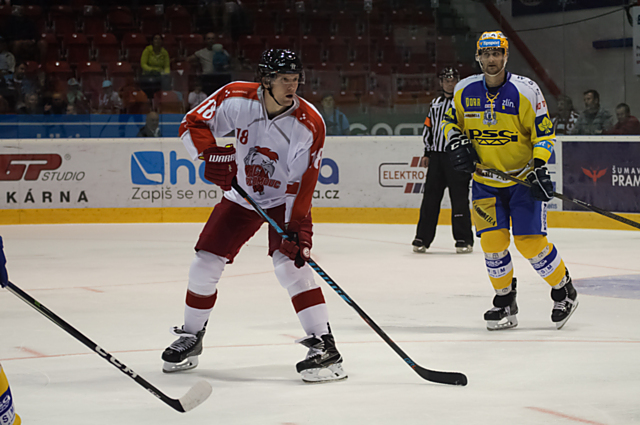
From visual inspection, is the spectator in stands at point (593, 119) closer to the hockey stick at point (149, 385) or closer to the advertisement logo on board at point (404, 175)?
the advertisement logo on board at point (404, 175)

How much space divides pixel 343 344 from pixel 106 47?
323 inches

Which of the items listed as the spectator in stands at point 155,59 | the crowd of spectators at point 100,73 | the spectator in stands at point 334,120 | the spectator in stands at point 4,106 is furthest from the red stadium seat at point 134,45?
the spectator in stands at point 334,120

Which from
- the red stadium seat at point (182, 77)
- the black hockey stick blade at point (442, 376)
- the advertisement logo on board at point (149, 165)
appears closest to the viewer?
the black hockey stick blade at point (442, 376)

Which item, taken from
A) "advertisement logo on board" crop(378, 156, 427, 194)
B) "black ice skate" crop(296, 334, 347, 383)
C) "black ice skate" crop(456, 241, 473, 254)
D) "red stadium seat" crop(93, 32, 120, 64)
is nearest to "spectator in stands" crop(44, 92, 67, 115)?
"red stadium seat" crop(93, 32, 120, 64)

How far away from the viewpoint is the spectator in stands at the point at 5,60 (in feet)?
32.9

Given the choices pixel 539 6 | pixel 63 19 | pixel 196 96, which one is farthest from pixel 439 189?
pixel 63 19

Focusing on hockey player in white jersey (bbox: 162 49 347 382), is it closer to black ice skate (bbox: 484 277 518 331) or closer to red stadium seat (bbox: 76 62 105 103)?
black ice skate (bbox: 484 277 518 331)

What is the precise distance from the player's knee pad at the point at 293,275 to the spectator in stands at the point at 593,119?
20.2 ft

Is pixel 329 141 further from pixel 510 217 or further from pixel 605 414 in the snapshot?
pixel 605 414

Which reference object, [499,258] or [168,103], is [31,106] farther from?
[499,258]

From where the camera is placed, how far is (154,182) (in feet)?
31.2

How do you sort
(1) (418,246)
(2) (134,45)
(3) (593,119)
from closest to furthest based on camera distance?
(1) (418,246), (3) (593,119), (2) (134,45)

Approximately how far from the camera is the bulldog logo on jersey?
330cm

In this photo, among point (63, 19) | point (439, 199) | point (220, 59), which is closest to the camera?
point (439, 199)
